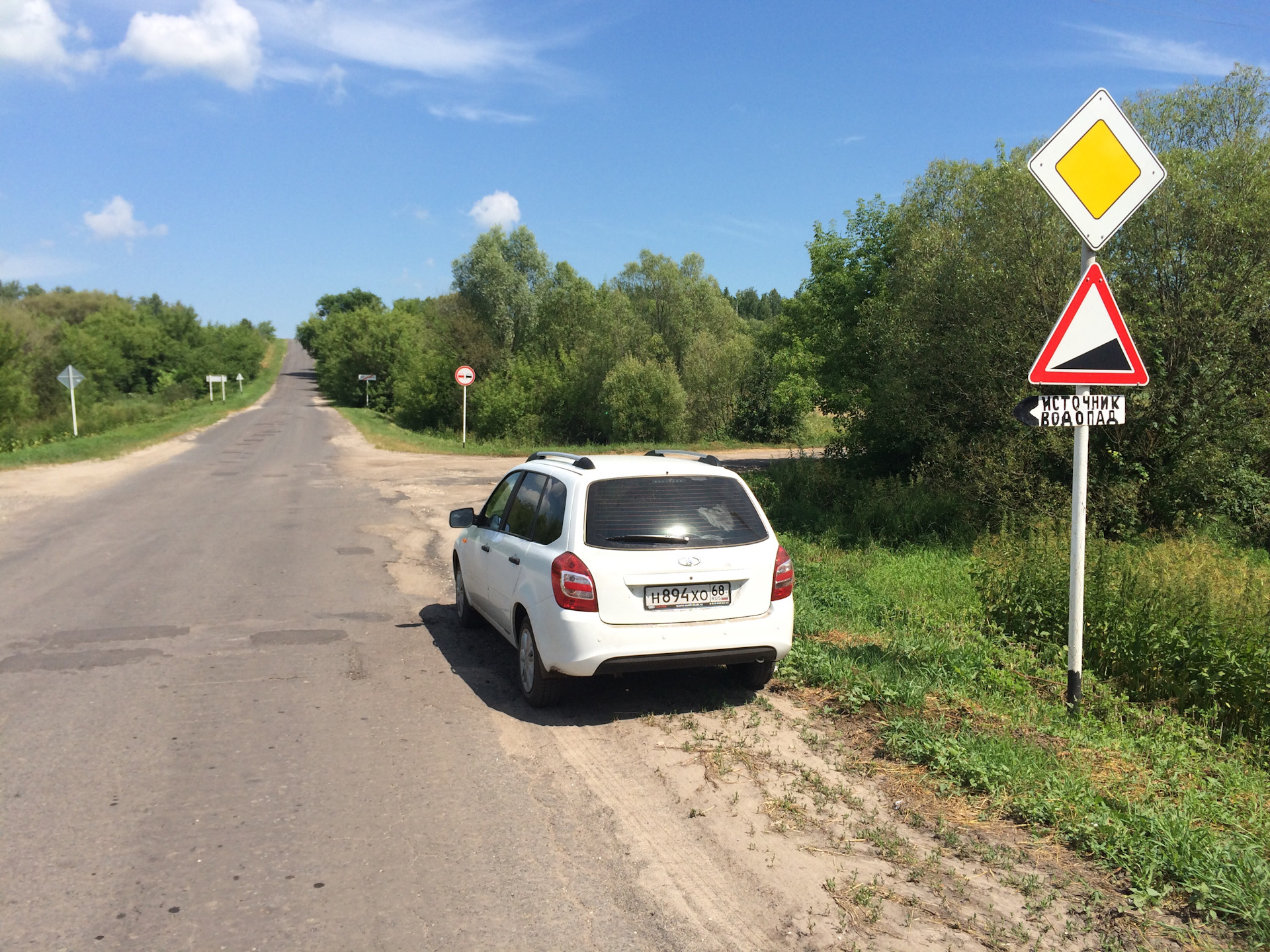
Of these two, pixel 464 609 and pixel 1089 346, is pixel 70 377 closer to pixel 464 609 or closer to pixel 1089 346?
pixel 464 609

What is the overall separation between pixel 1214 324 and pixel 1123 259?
1490mm

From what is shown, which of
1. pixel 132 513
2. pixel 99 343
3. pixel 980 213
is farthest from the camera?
pixel 99 343

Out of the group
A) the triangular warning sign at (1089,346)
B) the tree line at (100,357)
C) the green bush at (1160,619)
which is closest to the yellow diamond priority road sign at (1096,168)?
the triangular warning sign at (1089,346)

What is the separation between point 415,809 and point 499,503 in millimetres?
3914

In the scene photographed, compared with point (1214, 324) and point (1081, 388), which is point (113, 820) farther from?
point (1214, 324)

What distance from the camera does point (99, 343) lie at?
81.0 metres

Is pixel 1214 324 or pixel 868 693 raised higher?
pixel 1214 324

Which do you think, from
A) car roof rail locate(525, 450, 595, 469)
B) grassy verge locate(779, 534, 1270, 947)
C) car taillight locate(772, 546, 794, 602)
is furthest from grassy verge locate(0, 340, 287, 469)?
grassy verge locate(779, 534, 1270, 947)

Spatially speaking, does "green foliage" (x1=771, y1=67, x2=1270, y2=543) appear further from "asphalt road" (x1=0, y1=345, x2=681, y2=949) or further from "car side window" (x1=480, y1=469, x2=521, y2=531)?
"asphalt road" (x1=0, y1=345, x2=681, y2=949)

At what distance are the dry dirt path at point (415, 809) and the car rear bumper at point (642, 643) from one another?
417mm

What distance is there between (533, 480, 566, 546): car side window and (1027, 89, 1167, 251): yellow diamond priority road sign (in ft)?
12.5

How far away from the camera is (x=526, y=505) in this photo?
6.54m

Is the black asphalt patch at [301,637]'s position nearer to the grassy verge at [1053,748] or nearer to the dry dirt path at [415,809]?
the dry dirt path at [415,809]

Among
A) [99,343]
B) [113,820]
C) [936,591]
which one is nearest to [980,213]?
[936,591]
